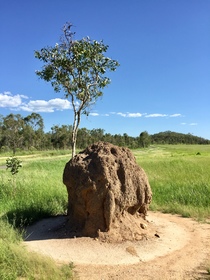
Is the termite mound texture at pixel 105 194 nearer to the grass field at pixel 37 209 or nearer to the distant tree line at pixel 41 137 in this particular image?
the grass field at pixel 37 209

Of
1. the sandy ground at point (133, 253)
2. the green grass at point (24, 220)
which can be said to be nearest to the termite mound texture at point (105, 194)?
the sandy ground at point (133, 253)

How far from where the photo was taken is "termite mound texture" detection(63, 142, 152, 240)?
6.49 meters

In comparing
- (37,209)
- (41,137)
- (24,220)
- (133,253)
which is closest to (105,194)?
(133,253)

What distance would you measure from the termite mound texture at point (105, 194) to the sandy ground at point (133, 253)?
0.32m

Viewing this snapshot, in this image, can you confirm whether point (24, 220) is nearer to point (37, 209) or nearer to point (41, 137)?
point (37, 209)

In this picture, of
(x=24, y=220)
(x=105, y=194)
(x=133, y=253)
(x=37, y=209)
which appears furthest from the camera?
(x=37, y=209)

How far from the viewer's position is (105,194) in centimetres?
649

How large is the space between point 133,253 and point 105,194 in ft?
4.16

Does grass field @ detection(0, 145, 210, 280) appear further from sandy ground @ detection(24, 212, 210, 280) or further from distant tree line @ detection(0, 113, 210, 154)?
distant tree line @ detection(0, 113, 210, 154)

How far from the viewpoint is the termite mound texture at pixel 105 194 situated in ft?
21.3

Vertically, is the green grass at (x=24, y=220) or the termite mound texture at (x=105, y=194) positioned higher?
the termite mound texture at (x=105, y=194)

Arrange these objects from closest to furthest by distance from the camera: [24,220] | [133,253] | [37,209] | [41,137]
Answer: [133,253], [24,220], [37,209], [41,137]

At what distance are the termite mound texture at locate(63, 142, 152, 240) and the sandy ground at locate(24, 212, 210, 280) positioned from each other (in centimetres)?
32

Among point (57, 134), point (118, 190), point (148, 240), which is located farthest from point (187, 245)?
point (57, 134)
